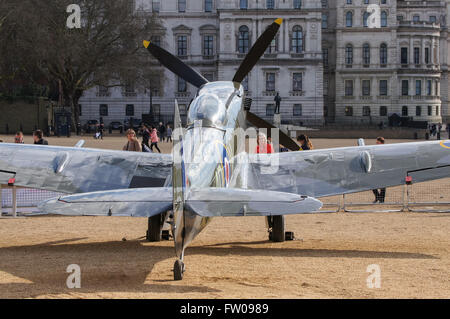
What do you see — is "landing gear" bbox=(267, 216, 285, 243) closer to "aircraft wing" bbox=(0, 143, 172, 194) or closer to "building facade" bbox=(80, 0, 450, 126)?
"aircraft wing" bbox=(0, 143, 172, 194)

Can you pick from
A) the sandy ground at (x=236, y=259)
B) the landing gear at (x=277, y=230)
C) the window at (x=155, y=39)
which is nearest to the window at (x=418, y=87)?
the window at (x=155, y=39)

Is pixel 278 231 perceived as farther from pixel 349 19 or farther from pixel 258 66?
pixel 349 19

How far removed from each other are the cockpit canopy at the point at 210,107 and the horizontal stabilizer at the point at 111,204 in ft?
9.49

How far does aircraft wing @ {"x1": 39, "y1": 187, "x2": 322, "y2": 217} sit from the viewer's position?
898 centimetres

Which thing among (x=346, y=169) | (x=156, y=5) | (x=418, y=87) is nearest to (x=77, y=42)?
(x=156, y=5)

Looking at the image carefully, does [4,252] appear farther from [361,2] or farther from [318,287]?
[361,2]

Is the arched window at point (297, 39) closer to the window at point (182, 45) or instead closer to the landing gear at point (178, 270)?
the window at point (182, 45)

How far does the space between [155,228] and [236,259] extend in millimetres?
2649

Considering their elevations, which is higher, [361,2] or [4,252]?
[361,2]

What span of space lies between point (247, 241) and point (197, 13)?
90539mm

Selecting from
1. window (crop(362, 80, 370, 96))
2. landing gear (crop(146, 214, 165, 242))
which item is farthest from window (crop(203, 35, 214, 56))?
landing gear (crop(146, 214, 165, 242))

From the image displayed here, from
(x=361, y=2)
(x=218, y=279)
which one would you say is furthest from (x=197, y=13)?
(x=218, y=279)

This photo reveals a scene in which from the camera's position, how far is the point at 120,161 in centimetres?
1352

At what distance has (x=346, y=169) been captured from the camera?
13.3 m
